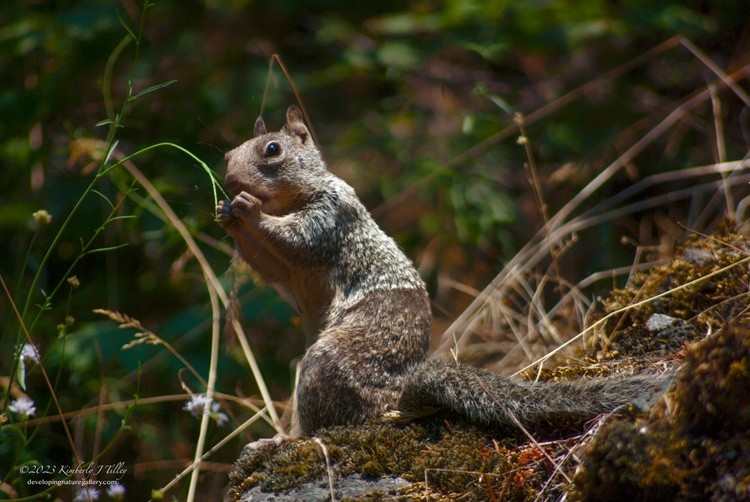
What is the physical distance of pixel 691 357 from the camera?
7.50 ft

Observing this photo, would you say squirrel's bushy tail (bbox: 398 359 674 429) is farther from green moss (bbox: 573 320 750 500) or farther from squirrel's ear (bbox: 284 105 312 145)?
squirrel's ear (bbox: 284 105 312 145)

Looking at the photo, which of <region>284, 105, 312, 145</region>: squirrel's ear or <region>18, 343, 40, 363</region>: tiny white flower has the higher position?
<region>284, 105, 312, 145</region>: squirrel's ear

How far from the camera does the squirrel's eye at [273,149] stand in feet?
12.6

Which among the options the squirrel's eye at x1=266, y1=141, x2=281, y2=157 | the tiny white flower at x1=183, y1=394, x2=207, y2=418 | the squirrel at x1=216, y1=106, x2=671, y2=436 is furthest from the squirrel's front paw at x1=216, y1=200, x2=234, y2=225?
the tiny white flower at x1=183, y1=394, x2=207, y2=418

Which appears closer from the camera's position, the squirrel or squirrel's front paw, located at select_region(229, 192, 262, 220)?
the squirrel

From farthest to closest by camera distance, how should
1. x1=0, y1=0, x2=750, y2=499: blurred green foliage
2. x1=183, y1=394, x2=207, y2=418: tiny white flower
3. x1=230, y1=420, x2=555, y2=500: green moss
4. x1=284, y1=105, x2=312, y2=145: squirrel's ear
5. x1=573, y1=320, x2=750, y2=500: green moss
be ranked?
x1=0, y1=0, x2=750, y2=499: blurred green foliage, x1=284, y1=105, x2=312, y2=145: squirrel's ear, x1=183, y1=394, x2=207, y2=418: tiny white flower, x1=230, y1=420, x2=555, y2=500: green moss, x1=573, y1=320, x2=750, y2=500: green moss

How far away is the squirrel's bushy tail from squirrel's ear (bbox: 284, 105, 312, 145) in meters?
1.59

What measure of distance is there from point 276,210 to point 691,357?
2192 millimetres

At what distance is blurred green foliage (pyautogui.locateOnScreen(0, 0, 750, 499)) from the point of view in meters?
4.93

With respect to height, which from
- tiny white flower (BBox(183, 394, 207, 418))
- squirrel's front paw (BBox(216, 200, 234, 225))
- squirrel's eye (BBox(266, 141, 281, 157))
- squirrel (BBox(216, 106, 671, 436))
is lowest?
tiny white flower (BBox(183, 394, 207, 418))

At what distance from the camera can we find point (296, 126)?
4.16 m

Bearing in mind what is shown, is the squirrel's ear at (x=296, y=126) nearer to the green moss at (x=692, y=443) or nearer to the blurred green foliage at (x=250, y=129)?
the blurred green foliage at (x=250, y=129)

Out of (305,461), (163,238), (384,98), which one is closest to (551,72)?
(384,98)

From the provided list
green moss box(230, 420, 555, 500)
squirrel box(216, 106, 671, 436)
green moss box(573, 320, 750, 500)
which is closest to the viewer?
green moss box(573, 320, 750, 500)
